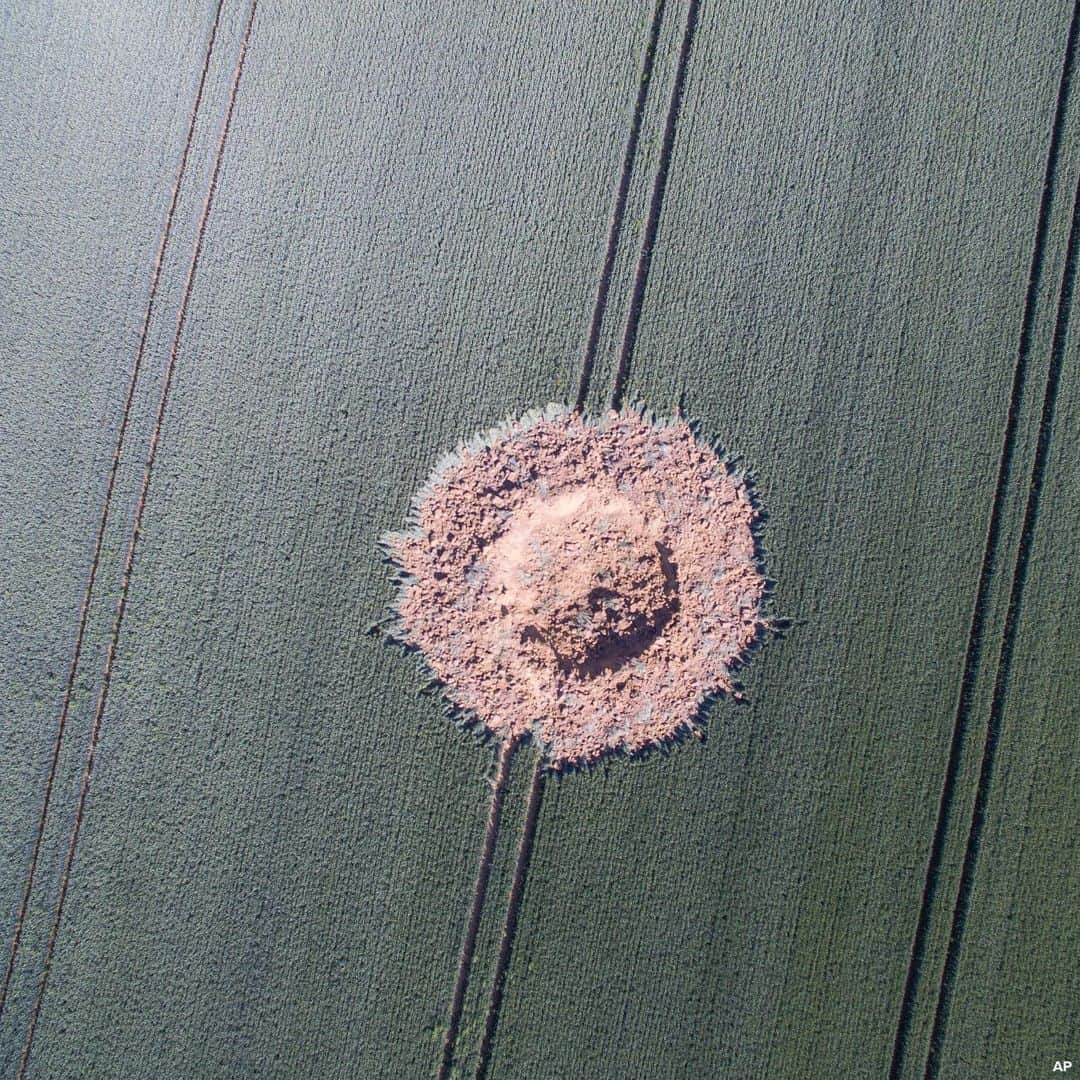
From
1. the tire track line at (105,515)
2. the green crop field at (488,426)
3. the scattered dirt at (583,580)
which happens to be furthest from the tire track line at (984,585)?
the tire track line at (105,515)

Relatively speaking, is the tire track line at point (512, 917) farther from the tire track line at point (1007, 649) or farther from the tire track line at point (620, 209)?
the tire track line at point (1007, 649)

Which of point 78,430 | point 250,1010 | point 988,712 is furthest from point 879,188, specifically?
point 250,1010

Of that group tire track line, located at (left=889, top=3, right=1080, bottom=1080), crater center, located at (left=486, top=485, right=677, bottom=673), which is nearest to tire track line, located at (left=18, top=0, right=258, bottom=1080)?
crater center, located at (left=486, top=485, right=677, bottom=673)

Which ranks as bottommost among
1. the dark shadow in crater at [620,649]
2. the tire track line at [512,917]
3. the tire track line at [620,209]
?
the tire track line at [512,917]

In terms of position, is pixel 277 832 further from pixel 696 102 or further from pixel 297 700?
pixel 696 102

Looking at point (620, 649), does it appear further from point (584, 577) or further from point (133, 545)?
point (133, 545)
